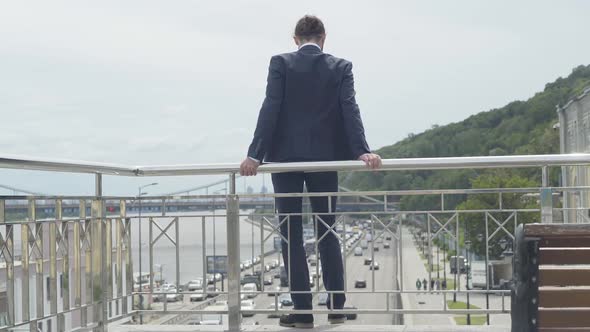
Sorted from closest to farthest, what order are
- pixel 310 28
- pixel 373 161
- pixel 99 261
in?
pixel 373 161 < pixel 99 261 < pixel 310 28

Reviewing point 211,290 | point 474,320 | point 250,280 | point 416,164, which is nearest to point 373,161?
point 416,164

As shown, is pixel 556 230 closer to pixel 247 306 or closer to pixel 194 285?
pixel 247 306

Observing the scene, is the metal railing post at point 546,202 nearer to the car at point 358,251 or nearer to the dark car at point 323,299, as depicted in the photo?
the car at point 358,251

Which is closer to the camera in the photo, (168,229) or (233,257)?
(233,257)

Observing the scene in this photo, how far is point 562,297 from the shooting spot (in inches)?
116

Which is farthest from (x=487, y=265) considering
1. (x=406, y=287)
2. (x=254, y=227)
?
(x=254, y=227)

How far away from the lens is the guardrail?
4516 millimetres

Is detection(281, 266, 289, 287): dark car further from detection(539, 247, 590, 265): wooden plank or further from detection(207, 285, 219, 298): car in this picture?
detection(539, 247, 590, 265): wooden plank

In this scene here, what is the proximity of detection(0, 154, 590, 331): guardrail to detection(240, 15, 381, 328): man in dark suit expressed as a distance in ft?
0.33

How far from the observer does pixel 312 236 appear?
17.3 ft

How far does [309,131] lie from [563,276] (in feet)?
7.78

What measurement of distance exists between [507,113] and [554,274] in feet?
384

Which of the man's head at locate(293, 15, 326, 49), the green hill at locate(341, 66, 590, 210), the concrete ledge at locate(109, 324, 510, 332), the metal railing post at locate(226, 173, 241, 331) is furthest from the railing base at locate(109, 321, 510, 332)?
the green hill at locate(341, 66, 590, 210)

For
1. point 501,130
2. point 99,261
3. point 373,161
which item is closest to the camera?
point 373,161
